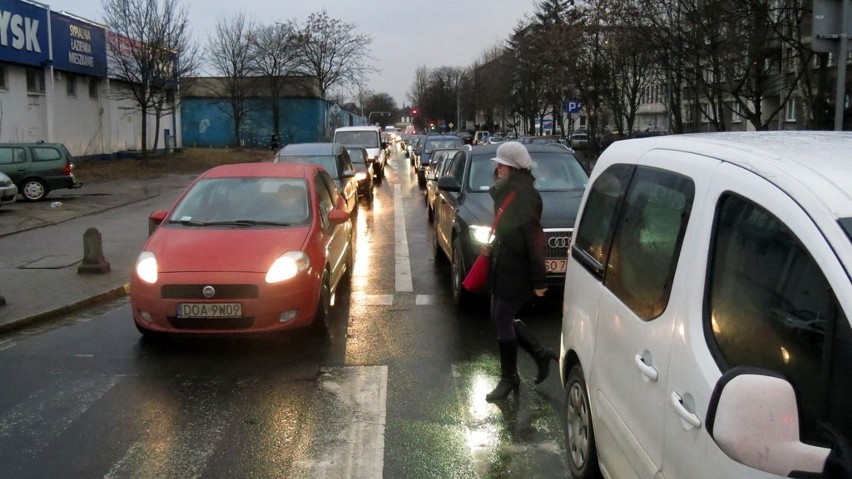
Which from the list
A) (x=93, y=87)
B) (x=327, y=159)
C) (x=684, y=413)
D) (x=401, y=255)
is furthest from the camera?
(x=93, y=87)

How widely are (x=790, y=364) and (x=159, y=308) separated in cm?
536

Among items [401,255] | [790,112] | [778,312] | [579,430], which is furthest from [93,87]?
[790,112]

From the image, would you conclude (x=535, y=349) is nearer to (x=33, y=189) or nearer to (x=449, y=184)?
(x=449, y=184)

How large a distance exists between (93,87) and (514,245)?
123 ft

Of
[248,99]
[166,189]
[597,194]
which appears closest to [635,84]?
[166,189]

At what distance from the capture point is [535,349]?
17.9ft

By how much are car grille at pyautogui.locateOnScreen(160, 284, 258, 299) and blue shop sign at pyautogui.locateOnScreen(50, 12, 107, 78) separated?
3058cm

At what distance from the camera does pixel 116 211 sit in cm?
1916

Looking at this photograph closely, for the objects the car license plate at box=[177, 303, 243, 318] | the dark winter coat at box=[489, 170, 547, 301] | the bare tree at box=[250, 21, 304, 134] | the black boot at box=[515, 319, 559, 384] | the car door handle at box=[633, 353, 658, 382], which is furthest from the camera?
the bare tree at box=[250, 21, 304, 134]

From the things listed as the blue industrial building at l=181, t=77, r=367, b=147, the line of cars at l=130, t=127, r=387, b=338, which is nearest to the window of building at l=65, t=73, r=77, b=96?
the blue industrial building at l=181, t=77, r=367, b=147

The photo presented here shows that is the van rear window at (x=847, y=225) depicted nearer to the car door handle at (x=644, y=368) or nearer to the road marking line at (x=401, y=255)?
the car door handle at (x=644, y=368)

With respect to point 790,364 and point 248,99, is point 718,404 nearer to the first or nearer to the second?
point 790,364

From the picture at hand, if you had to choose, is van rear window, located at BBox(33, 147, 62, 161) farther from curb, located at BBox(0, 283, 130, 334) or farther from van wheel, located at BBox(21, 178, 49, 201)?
curb, located at BBox(0, 283, 130, 334)

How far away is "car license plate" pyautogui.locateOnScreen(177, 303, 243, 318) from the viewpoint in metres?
6.23
